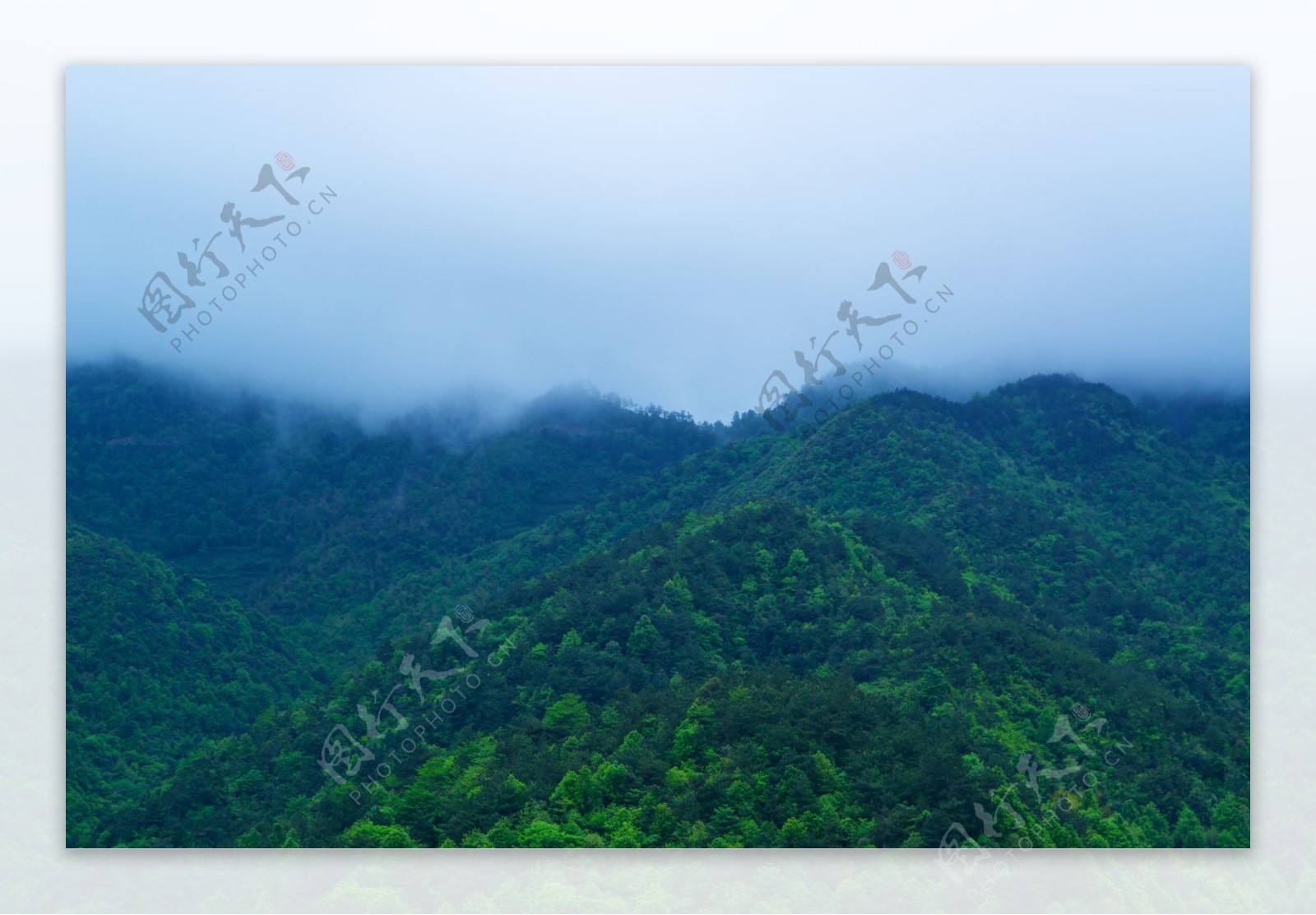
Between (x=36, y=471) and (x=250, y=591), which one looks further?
(x=250, y=591)

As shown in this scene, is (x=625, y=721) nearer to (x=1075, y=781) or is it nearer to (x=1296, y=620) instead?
(x=1075, y=781)

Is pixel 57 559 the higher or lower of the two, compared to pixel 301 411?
lower

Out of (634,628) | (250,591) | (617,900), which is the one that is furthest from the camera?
(250,591)

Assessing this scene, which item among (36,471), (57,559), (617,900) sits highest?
(36,471)

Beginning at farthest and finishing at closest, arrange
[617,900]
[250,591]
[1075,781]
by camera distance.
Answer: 1. [250,591]
2. [1075,781]
3. [617,900]

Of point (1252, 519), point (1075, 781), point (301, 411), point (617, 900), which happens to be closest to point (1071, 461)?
point (1252, 519)

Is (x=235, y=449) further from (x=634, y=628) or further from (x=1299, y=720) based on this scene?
(x=1299, y=720)
